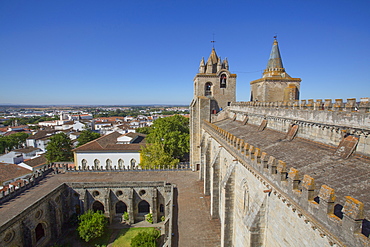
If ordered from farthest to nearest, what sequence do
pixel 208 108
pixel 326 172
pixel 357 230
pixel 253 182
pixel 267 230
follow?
pixel 208 108 → pixel 253 182 → pixel 267 230 → pixel 326 172 → pixel 357 230

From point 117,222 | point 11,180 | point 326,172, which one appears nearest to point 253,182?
point 326,172

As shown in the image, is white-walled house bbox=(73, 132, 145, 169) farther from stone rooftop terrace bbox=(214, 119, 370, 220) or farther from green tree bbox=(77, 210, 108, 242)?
stone rooftop terrace bbox=(214, 119, 370, 220)

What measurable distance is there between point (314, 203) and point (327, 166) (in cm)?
310

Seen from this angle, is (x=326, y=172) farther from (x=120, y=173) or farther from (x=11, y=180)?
(x=11, y=180)

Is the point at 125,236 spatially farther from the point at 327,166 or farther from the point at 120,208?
the point at 327,166

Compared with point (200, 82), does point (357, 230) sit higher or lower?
lower

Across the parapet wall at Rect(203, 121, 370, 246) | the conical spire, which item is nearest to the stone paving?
the parapet wall at Rect(203, 121, 370, 246)

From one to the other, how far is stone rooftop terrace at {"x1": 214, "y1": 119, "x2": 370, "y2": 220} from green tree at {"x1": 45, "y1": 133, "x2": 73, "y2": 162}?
141 ft

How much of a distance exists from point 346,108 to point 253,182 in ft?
18.9

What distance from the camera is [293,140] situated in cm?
1348

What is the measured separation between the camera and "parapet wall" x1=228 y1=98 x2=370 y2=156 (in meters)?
8.99

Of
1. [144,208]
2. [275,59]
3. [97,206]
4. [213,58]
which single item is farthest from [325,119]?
[97,206]

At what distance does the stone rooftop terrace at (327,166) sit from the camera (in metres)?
7.00

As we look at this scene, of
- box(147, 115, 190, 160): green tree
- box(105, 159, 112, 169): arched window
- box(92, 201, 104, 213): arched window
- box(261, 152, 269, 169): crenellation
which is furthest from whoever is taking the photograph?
box(105, 159, 112, 169): arched window
